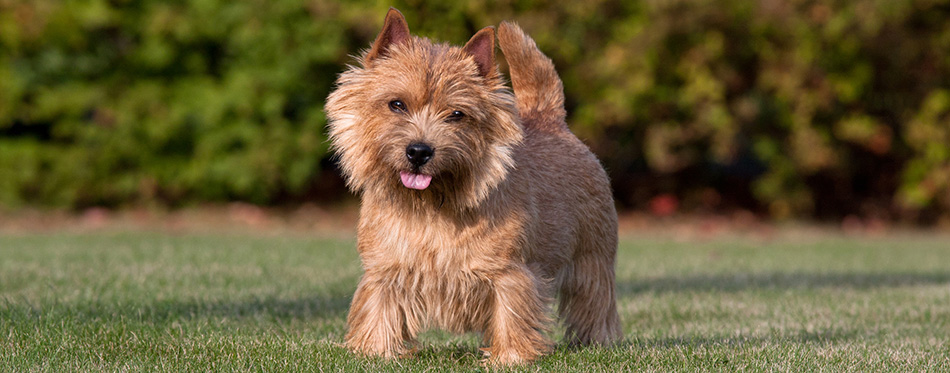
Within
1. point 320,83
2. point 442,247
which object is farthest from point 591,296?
point 320,83

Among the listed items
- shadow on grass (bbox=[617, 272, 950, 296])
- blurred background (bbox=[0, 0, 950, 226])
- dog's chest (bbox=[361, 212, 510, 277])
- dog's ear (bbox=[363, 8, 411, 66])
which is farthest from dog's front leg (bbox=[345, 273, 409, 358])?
blurred background (bbox=[0, 0, 950, 226])

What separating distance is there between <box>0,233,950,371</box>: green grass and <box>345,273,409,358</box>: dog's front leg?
9 cm

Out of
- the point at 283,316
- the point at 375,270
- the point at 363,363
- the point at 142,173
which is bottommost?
the point at 142,173

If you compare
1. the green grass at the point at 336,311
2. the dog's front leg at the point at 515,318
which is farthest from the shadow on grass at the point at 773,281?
the dog's front leg at the point at 515,318

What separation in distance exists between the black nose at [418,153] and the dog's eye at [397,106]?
23 centimetres

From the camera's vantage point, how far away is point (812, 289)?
26.4 ft

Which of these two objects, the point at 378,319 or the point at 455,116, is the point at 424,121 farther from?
the point at 378,319

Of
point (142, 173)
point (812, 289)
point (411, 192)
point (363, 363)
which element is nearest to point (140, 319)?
point (363, 363)

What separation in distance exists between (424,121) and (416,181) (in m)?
0.25

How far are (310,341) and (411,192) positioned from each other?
3.64 ft

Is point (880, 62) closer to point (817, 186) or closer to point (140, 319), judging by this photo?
point (817, 186)

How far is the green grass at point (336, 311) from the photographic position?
4422 millimetres

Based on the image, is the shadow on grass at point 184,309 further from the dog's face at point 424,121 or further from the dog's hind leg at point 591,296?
the dog's face at point 424,121

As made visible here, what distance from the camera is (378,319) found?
172 inches
